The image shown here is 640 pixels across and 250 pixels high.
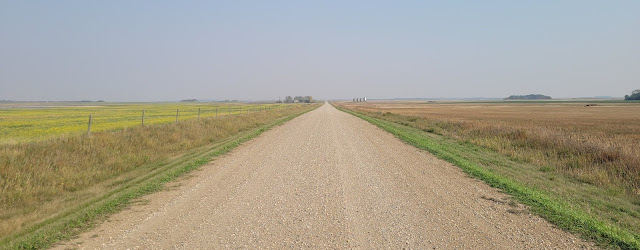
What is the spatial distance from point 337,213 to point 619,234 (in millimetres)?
4330

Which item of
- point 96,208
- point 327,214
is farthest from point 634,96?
point 96,208

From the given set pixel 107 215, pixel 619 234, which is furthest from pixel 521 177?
pixel 107 215

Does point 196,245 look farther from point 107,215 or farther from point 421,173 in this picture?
point 421,173

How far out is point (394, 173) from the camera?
11.0 metres

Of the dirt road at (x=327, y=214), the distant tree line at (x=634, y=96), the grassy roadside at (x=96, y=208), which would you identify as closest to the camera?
the dirt road at (x=327, y=214)

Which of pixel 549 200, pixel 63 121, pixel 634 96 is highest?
pixel 634 96

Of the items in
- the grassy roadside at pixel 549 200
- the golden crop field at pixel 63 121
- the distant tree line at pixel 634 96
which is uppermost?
the distant tree line at pixel 634 96

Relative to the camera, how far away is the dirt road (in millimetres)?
5457

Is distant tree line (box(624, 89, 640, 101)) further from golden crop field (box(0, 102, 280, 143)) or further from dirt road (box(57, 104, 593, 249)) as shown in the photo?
dirt road (box(57, 104, 593, 249))

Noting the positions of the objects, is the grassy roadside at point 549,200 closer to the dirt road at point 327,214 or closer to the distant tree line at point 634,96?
the dirt road at point 327,214

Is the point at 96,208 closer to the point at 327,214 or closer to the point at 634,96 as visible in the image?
the point at 327,214

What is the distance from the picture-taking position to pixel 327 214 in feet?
22.3

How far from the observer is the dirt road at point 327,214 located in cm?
546

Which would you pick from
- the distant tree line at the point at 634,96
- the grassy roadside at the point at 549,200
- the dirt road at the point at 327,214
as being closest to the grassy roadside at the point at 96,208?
the dirt road at the point at 327,214
